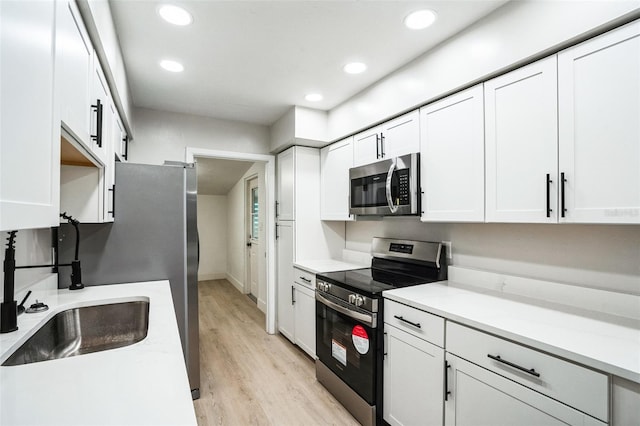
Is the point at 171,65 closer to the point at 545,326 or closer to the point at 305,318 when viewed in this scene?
the point at 305,318

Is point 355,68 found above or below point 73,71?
above

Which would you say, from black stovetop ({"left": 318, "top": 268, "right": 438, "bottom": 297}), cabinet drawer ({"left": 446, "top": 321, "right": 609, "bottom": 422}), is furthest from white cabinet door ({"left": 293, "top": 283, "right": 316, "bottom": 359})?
cabinet drawer ({"left": 446, "top": 321, "right": 609, "bottom": 422})

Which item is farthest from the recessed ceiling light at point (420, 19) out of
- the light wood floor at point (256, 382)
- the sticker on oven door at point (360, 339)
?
the light wood floor at point (256, 382)

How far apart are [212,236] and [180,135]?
3.84 metres

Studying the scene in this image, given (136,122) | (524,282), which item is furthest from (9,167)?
(136,122)

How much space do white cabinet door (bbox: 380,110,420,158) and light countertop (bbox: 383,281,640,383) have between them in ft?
3.35

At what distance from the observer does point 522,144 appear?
1.56m

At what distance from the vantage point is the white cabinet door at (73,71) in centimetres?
94

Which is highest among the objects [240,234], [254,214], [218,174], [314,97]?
[314,97]

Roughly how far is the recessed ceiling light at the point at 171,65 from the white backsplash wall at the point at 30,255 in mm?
1323

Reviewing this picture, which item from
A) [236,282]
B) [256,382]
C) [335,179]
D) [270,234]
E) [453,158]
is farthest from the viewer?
[236,282]

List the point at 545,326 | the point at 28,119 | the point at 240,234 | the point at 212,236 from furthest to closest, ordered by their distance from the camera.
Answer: the point at 212,236
the point at 240,234
the point at 545,326
the point at 28,119

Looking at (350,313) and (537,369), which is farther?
(350,313)

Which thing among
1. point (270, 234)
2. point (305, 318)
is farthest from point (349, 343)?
point (270, 234)
